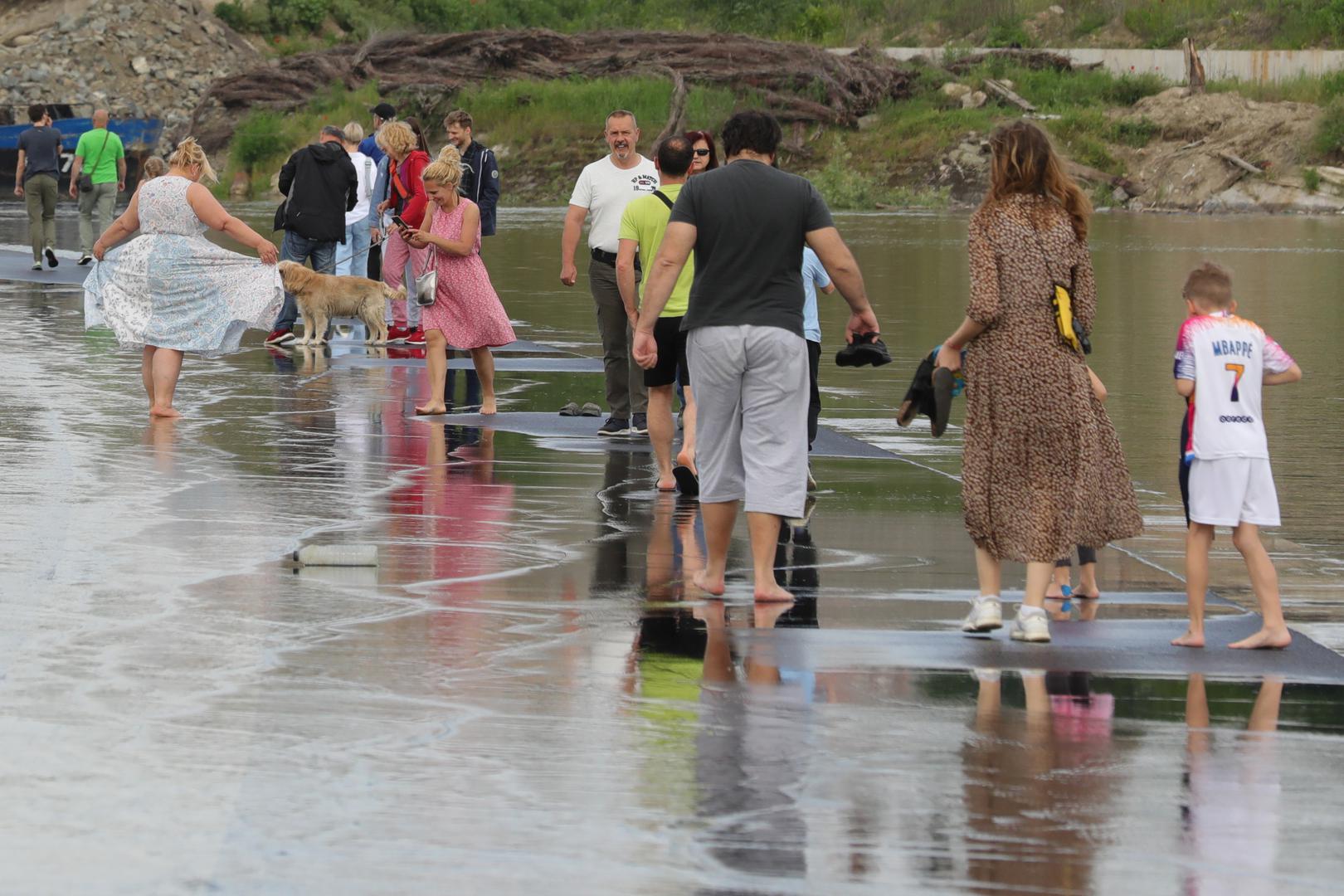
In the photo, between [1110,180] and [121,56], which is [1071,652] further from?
[121,56]

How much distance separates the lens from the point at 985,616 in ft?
22.6

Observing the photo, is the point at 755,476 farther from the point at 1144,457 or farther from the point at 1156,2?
the point at 1156,2

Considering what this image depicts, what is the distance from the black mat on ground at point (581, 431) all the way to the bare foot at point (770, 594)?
392cm

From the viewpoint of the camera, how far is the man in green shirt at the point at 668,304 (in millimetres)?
9734

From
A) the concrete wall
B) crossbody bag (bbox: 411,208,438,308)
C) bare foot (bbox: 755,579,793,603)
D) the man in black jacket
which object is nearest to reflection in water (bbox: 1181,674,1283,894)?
bare foot (bbox: 755,579,793,603)

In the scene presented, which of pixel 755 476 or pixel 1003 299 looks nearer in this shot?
pixel 1003 299

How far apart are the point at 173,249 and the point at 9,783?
25.5 ft

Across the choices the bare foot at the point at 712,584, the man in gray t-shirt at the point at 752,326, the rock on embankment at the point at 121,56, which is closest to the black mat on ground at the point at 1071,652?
the bare foot at the point at 712,584

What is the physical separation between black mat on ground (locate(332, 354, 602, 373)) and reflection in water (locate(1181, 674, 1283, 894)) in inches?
402

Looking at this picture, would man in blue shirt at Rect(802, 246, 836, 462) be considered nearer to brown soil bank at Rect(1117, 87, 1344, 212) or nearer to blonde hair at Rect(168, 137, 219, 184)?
blonde hair at Rect(168, 137, 219, 184)

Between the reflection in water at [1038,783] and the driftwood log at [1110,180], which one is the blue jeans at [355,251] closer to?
the reflection in water at [1038,783]

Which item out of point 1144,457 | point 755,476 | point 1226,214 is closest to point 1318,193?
point 1226,214

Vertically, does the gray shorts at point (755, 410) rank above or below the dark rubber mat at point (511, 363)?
above

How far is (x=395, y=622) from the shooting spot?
22.5 ft
